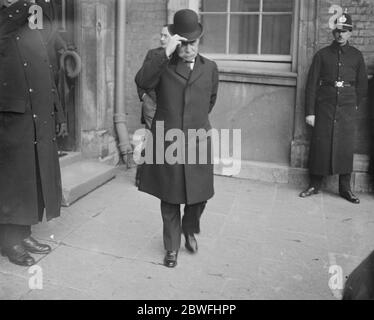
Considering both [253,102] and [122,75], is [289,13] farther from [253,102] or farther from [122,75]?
[122,75]

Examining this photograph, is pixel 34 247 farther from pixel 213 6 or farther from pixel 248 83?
pixel 213 6

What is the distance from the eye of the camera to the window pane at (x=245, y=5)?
6730 millimetres

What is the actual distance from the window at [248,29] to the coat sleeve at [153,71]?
10.9ft

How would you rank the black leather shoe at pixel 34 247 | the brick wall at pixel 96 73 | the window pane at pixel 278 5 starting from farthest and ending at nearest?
1. the window pane at pixel 278 5
2. the brick wall at pixel 96 73
3. the black leather shoe at pixel 34 247

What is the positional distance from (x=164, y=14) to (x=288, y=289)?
4.37 m

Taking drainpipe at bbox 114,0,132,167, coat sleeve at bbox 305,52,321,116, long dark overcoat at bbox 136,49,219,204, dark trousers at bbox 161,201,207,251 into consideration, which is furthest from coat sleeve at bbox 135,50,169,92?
drainpipe at bbox 114,0,132,167

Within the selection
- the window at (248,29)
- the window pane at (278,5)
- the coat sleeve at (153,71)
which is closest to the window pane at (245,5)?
the window at (248,29)

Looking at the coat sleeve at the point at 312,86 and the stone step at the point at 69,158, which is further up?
the coat sleeve at the point at 312,86

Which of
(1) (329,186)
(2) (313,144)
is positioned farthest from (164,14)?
(1) (329,186)

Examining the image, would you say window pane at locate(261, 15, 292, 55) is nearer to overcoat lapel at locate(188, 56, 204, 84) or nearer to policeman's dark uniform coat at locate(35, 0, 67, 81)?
policeman's dark uniform coat at locate(35, 0, 67, 81)

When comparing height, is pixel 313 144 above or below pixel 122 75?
below

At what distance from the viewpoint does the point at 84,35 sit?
6.41 m

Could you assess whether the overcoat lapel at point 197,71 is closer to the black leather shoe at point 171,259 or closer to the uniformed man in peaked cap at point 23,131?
the uniformed man in peaked cap at point 23,131

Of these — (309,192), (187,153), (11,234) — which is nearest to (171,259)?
(187,153)
